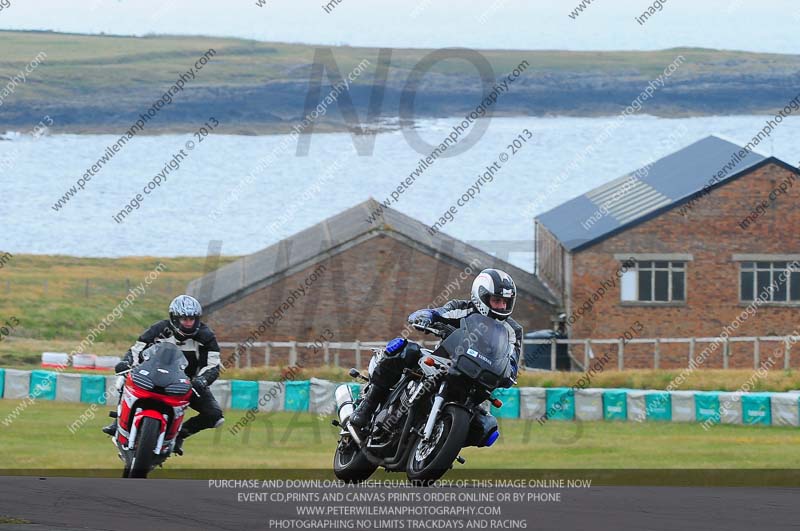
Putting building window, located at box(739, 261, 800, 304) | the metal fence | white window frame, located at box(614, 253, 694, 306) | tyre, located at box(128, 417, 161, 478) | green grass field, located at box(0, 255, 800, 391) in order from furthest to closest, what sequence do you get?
1. building window, located at box(739, 261, 800, 304)
2. white window frame, located at box(614, 253, 694, 306)
3. the metal fence
4. green grass field, located at box(0, 255, 800, 391)
5. tyre, located at box(128, 417, 161, 478)

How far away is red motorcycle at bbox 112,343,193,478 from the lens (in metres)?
16.1

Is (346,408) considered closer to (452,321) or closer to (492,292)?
(452,321)

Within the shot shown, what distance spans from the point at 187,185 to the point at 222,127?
16.9 m

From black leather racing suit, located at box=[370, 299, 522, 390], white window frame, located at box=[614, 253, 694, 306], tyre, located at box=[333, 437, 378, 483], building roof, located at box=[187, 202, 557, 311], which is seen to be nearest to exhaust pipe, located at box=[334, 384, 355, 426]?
tyre, located at box=[333, 437, 378, 483]

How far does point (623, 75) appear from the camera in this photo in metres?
187

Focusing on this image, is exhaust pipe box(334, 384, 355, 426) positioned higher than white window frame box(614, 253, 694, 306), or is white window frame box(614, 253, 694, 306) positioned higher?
white window frame box(614, 253, 694, 306)

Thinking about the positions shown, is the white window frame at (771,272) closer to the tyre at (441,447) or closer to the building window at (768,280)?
the building window at (768,280)

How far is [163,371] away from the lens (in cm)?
1622

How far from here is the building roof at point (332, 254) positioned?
53.5 metres

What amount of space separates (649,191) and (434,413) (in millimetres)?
48084

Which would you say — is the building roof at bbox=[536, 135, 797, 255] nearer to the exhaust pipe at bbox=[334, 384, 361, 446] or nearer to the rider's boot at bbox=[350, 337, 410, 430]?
the exhaust pipe at bbox=[334, 384, 361, 446]

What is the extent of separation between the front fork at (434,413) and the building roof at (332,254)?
39.1 metres

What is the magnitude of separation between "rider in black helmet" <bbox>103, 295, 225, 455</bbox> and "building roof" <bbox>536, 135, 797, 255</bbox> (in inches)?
1503

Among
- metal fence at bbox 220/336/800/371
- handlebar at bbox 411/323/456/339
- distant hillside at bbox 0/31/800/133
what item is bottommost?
handlebar at bbox 411/323/456/339
